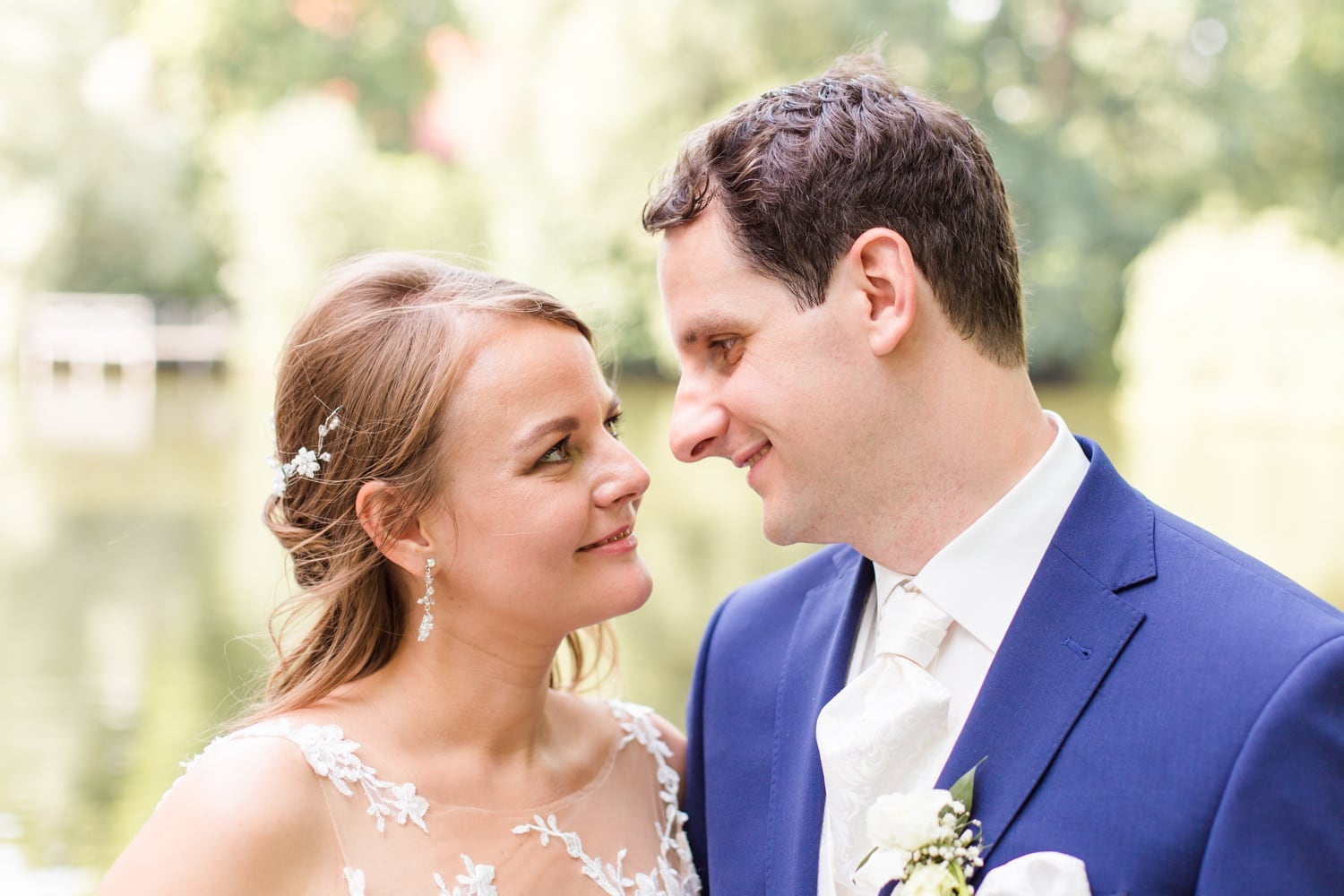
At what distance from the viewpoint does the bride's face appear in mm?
2615

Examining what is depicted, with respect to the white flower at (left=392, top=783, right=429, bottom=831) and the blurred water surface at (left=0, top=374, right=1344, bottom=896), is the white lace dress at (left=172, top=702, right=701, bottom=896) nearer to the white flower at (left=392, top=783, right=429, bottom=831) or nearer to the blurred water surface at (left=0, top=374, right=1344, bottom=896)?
the white flower at (left=392, top=783, right=429, bottom=831)

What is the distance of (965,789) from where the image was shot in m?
2.06

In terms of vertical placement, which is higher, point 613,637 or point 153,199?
point 613,637

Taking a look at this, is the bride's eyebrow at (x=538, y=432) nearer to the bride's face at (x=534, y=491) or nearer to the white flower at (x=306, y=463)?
the bride's face at (x=534, y=491)

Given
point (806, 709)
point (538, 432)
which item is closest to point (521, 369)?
point (538, 432)

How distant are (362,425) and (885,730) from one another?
116 centimetres

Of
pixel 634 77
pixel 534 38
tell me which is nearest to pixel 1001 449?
pixel 634 77

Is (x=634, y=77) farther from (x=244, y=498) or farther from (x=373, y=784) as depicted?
(x=373, y=784)

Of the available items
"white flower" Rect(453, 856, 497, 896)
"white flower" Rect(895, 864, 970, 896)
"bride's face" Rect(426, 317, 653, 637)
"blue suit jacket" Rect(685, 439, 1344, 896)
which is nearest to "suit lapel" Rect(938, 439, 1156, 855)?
"blue suit jacket" Rect(685, 439, 1344, 896)

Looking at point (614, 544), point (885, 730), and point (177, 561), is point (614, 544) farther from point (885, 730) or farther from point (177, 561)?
point (177, 561)

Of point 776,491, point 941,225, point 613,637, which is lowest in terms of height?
point 613,637

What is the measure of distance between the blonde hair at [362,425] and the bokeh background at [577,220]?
342 inches

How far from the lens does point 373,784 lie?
2.54 m

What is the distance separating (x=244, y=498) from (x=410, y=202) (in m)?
17.8
